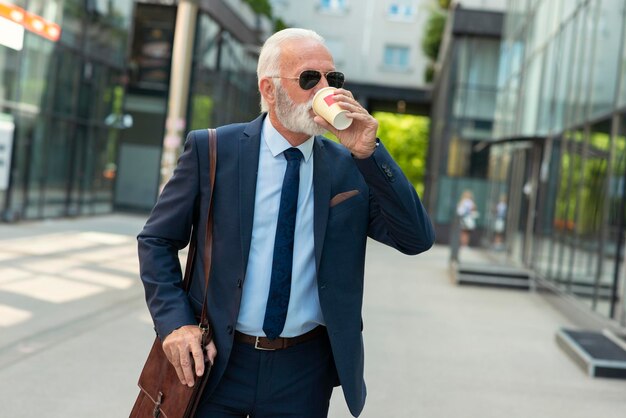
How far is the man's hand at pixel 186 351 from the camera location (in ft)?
8.13

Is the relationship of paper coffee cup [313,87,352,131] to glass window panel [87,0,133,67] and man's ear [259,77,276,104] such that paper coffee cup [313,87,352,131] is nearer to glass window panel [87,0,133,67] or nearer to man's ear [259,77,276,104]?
man's ear [259,77,276,104]

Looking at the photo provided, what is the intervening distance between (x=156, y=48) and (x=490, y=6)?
1108 centimetres

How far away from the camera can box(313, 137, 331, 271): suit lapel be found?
261cm

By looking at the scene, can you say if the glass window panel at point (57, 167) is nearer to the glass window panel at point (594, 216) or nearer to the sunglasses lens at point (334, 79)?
the glass window panel at point (594, 216)

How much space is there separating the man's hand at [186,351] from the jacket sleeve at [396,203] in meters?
0.63

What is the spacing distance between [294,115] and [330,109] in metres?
0.26

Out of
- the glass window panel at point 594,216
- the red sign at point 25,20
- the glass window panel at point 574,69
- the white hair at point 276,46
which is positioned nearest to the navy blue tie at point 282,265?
the white hair at point 276,46

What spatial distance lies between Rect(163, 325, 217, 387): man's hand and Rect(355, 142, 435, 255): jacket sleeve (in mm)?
626

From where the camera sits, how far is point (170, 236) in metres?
2.62

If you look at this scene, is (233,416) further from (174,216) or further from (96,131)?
(96,131)

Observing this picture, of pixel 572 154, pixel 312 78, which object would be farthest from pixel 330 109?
pixel 572 154

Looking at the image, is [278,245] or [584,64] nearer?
[278,245]

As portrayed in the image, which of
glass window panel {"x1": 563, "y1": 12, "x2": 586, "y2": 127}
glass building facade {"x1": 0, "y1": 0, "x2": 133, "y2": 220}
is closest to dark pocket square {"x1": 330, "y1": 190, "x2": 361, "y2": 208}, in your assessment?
glass window panel {"x1": 563, "y1": 12, "x2": 586, "y2": 127}

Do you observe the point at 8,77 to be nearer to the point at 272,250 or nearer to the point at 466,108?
the point at 466,108
